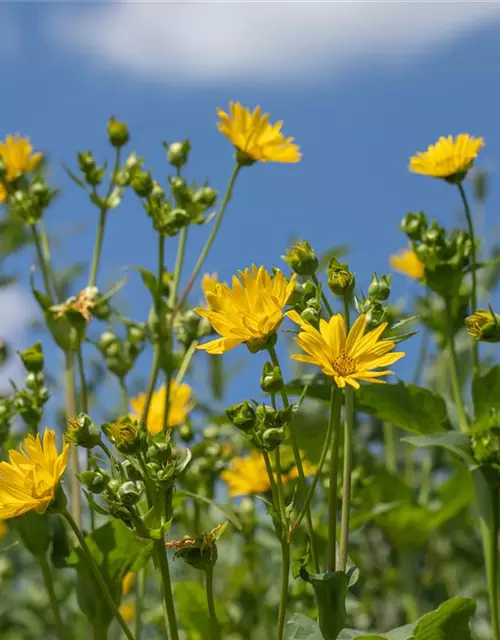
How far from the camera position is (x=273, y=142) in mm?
1218

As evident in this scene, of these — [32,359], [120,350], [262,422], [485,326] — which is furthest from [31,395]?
[485,326]

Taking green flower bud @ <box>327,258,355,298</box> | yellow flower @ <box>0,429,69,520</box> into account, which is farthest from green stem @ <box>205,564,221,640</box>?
green flower bud @ <box>327,258,355,298</box>

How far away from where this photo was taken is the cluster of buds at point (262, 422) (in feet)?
2.29

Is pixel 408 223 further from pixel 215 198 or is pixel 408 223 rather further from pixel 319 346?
pixel 319 346

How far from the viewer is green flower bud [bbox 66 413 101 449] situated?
751mm

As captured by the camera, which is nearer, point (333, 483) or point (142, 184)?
point (333, 483)

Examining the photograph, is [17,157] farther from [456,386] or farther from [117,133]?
[456,386]

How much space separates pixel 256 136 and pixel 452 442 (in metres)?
0.52

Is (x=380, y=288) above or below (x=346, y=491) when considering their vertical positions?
above

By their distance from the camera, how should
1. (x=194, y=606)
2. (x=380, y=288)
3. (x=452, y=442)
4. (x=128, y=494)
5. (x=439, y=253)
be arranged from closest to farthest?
(x=128, y=494) < (x=380, y=288) < (x=452, y=442) < (x=439, y=253) < (x=194, y=606)

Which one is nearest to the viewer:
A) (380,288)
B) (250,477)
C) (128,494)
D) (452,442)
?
(128,494)

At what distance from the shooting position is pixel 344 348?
710mm

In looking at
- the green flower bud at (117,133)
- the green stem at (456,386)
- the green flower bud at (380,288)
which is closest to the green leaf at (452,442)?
the green stem at (456,386)

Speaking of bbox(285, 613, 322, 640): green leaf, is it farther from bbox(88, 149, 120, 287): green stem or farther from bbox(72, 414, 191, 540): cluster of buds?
bbox(88, 149, 120, 287): green stem
